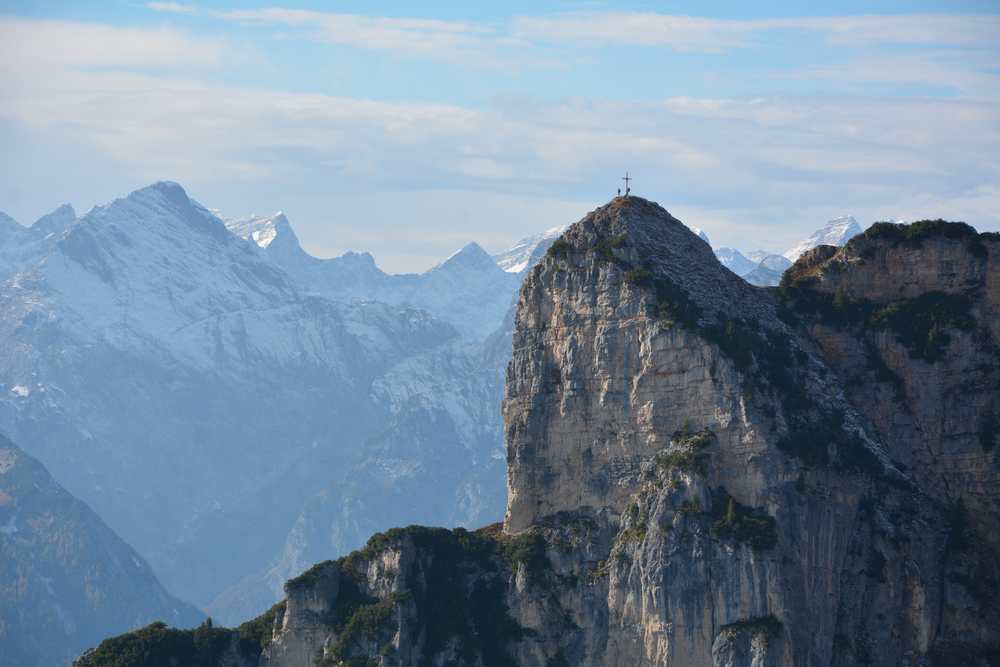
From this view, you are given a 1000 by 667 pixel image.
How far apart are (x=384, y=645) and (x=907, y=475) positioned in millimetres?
35852

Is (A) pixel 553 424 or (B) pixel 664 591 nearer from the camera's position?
(B) pixel 664 591

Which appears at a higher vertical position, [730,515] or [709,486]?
[709,486]

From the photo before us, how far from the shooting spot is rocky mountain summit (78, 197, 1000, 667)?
466 feet

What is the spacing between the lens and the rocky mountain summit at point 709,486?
14212 centimetres

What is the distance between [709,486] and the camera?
144500 millimetres

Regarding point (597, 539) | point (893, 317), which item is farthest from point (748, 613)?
point (893, 317)

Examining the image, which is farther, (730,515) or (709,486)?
(709,486)

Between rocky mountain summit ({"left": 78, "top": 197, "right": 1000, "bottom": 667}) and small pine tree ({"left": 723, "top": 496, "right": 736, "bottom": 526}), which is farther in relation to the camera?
small pine tree ({"left": 723, "top": 496, "right": 736, "bottom": 526})

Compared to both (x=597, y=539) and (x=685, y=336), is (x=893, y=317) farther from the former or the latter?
(x=597, y=539)

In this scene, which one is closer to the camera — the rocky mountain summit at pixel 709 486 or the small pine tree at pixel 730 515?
the rocky mountain summit at pixel 709 486

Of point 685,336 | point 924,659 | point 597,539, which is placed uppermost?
point 685,336

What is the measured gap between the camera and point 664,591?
143 meters

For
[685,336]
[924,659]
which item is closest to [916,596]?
[924,659]

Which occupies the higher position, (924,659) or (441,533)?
(441,533)
